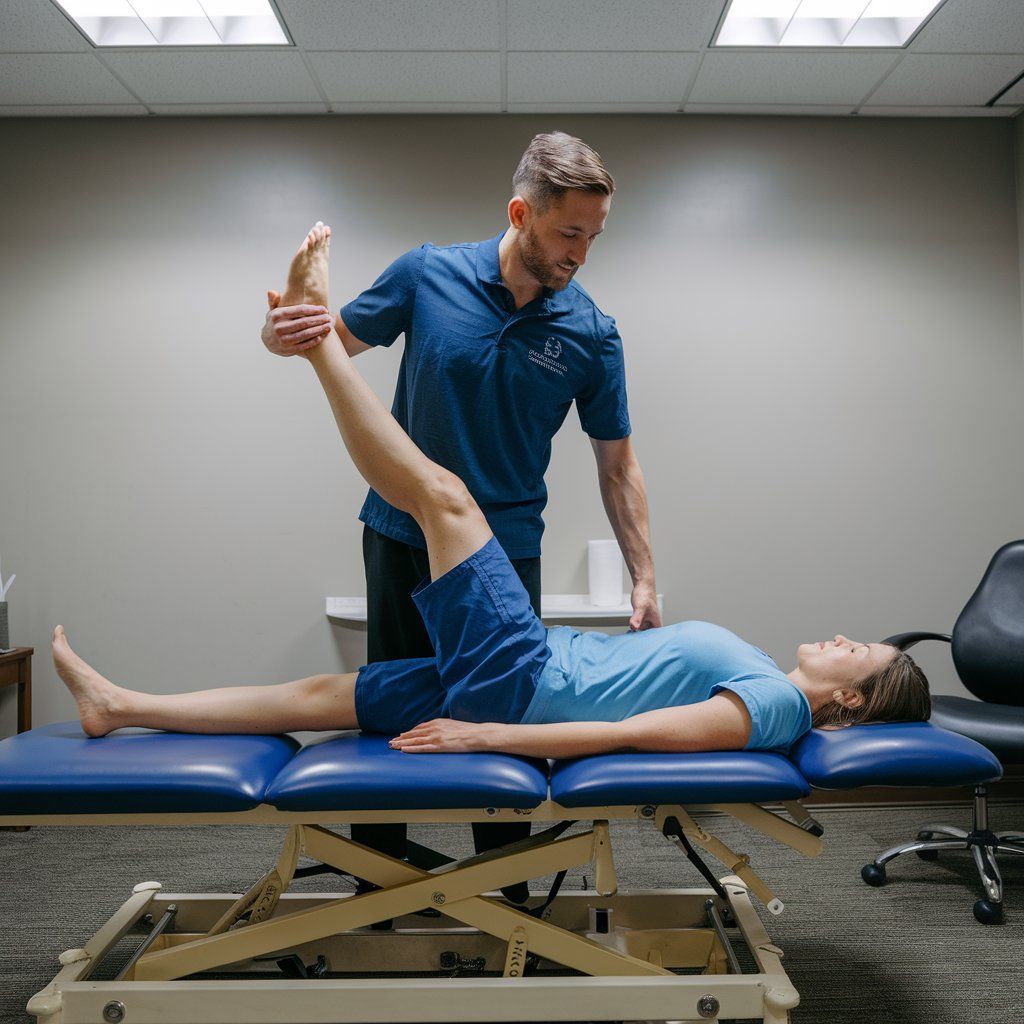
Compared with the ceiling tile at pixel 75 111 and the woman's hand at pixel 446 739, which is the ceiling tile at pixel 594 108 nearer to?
the ceiling tile at pixel 75 111

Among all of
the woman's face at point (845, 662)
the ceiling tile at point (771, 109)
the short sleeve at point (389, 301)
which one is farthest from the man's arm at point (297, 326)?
the ceiling tile at point (771, 109)

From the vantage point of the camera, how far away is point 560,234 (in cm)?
162

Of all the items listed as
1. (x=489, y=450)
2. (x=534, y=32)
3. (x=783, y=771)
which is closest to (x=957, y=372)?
(x=534, y=32)

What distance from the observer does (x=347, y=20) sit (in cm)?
246

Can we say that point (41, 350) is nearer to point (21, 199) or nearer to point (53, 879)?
point (21, 199)

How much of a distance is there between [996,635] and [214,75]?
2.76 meters

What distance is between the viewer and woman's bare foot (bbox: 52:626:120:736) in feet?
5.01

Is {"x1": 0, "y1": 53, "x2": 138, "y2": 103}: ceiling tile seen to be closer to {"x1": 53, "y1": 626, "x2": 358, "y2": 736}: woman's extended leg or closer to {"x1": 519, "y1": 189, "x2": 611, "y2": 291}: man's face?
{"x1": 519, "y1": 189, "x2": 611, "y2": 291}: man's face

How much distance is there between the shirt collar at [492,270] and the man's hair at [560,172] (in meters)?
0.17

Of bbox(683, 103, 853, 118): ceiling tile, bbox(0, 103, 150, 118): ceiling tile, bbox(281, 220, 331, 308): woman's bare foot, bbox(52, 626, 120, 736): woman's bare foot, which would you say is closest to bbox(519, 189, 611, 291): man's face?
bbox(281, 220, 331, 308): woman's bare foot

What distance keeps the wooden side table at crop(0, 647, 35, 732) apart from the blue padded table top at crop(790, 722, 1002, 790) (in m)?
2.43

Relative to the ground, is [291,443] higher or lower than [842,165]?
lower

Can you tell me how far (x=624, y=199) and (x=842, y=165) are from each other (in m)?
0.74

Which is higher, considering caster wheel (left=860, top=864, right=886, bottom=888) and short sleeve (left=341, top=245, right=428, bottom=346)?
short sleeve (left=341, top=245, right=428, bottom=346)
